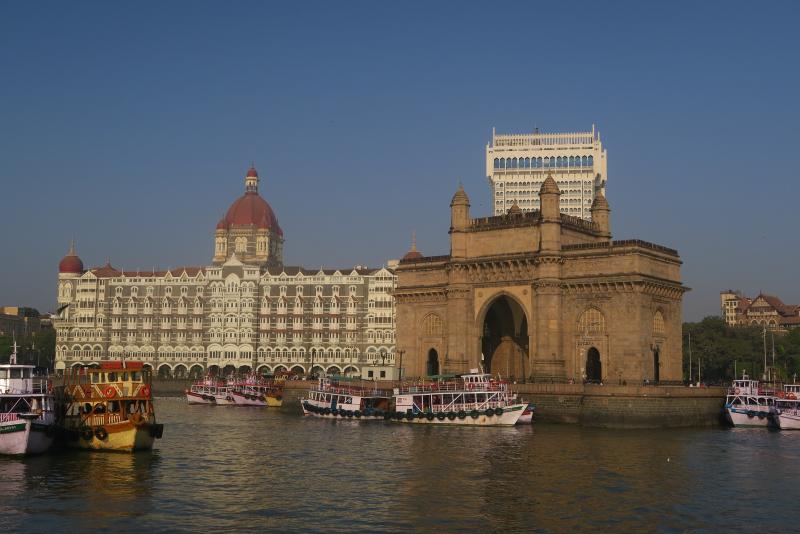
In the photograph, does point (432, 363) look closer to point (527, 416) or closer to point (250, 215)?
point (527, 416)

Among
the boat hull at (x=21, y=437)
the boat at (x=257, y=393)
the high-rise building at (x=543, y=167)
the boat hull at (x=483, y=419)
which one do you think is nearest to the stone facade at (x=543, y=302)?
the boat hull at (x=483, y=419)

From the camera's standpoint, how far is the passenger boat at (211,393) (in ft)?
359

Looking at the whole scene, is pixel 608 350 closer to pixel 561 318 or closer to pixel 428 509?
pixel 561 318

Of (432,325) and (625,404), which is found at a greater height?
(432,325)

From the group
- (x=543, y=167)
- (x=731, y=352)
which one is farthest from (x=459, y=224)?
(x=543, y=167)

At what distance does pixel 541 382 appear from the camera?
7762cm

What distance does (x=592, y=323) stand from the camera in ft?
254

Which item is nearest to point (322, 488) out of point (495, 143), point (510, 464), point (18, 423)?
point (510, 464)

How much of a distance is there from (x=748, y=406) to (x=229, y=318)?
95.5 metres

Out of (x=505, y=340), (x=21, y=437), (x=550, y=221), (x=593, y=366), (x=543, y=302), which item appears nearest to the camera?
(x=21, y=437)

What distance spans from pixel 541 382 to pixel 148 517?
154 ft

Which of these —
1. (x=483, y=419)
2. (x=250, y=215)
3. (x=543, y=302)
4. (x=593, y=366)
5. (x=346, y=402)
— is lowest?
(x=483, y=419)

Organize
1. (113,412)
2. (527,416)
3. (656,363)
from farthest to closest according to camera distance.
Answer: (656,363) → (527,416) → (113,412)

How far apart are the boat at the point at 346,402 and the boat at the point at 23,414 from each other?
34.8 meters
